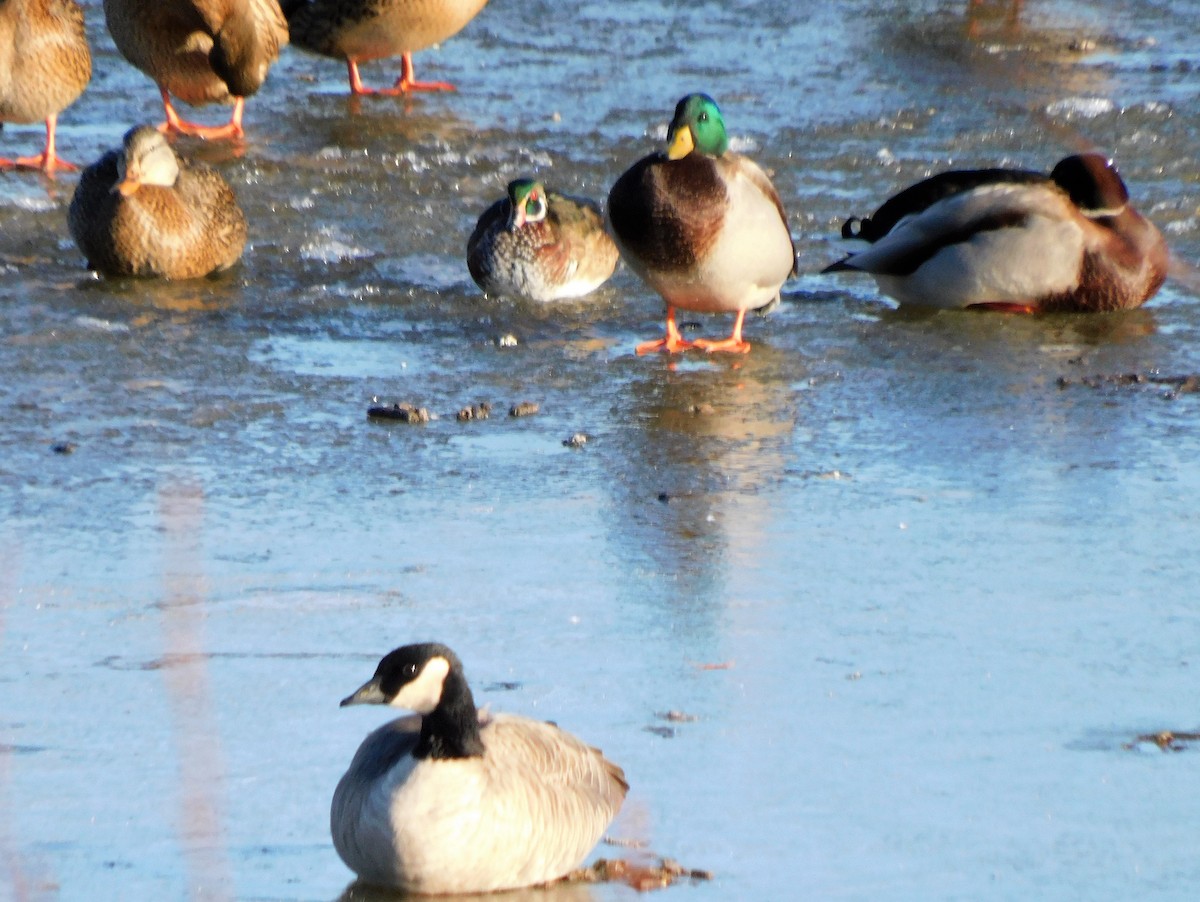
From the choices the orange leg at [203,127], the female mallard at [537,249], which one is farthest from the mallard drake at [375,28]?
the female mallard at [537,249]

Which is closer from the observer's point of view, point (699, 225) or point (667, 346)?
point (699, 225)

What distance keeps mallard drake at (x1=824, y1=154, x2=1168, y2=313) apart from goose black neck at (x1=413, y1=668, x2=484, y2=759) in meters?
4.39

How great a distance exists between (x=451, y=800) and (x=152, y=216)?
4.83 m

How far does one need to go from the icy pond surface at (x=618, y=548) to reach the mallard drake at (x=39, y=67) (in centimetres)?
44

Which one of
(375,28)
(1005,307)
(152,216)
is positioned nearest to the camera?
(1005,307)

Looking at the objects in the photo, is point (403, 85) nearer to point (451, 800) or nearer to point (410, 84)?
point (410, 84)

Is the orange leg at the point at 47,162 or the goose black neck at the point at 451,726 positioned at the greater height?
the orange leg at the point at 47,162

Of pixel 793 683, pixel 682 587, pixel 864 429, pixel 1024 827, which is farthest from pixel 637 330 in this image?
pixel 1024 827

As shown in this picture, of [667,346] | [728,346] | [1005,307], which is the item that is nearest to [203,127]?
[667,346]

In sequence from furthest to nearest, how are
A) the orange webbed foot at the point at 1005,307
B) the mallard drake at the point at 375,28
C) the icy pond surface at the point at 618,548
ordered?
1. the mallard drake at the point at 375,28
2. the orange webbed foot at the point at 1005,307
3. the icy pond surface at the point at 618,548

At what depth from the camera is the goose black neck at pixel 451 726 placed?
3.40 meters

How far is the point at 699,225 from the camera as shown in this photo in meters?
6.86

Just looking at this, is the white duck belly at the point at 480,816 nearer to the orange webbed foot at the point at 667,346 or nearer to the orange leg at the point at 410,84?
the orange webbed foot at the point at 667,346

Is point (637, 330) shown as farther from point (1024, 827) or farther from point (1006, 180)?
point (1024, 827)
